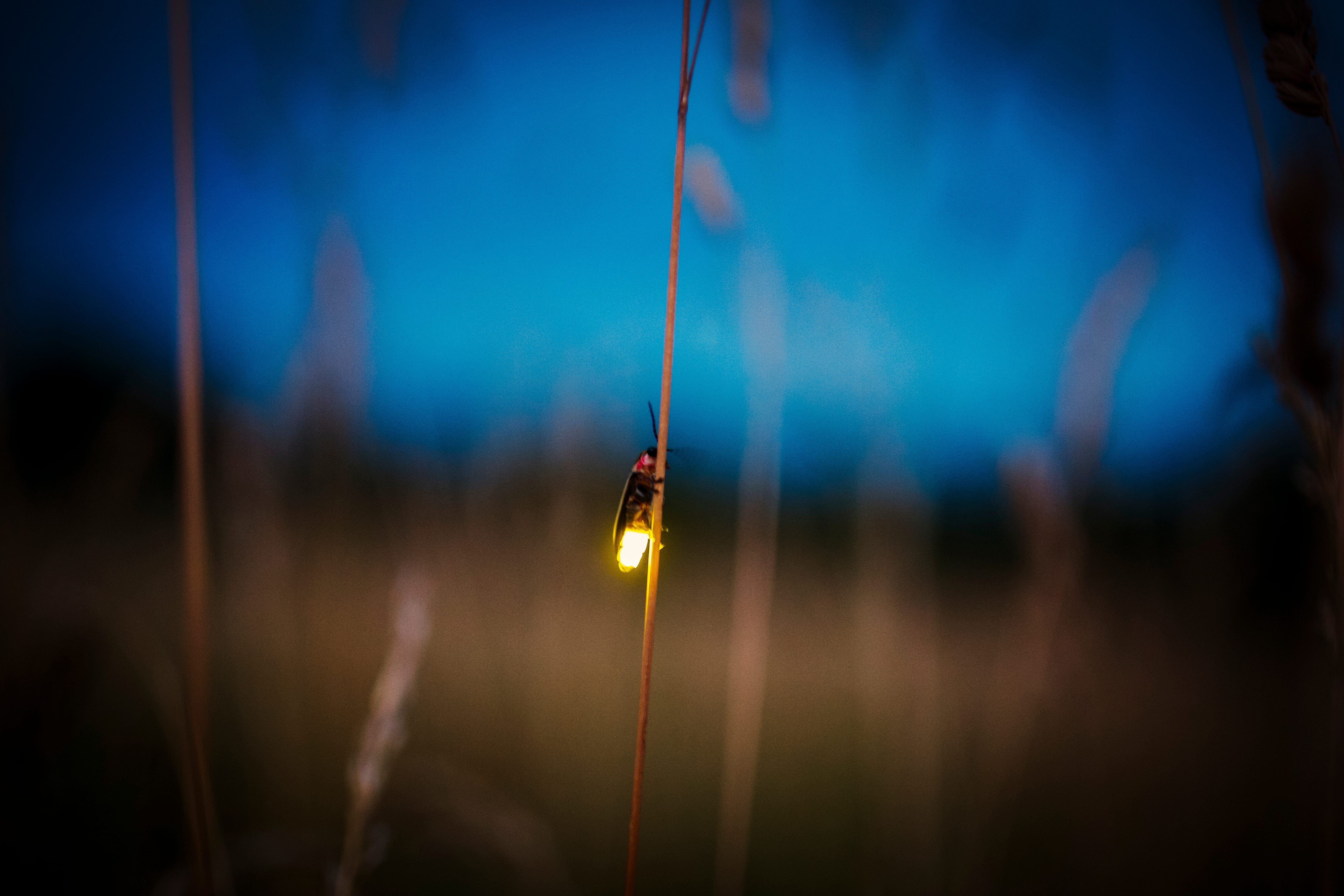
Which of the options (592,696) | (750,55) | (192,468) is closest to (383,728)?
(192,468)

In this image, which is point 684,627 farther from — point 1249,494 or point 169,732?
point 1249,494

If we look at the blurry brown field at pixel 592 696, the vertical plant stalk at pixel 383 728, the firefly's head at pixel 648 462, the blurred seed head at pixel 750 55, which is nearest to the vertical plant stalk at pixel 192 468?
the vertical plant stalk at pixel 383 728

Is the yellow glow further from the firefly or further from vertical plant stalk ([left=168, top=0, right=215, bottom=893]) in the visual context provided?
vertical plant stalk ([left=168, top=0, right=215, bottom=893])

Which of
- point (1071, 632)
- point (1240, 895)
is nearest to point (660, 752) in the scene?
point (1071, 632)

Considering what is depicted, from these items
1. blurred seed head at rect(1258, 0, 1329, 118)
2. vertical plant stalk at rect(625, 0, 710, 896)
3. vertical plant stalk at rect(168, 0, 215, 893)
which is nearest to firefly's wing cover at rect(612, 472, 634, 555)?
vertical plant stalk at rect(625, 0, 710, 896)

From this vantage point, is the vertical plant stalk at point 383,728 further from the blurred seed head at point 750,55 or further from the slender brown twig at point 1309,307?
the slender brown twig at point 1309,307

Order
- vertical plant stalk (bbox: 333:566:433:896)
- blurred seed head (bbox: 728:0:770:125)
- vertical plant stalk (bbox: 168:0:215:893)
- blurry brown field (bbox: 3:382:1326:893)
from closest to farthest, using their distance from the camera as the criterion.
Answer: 1. vertical plant stalk (bbox: 168:0:215:893)
2. vertical plant stalk (bbox: 333:566:433:896)
3. blurred seed head (bbox: 728:0:770:125)
4. blurry brown field (bbox: 3:382:1326:893)

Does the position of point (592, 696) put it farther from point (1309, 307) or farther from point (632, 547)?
point (1309, 307)
